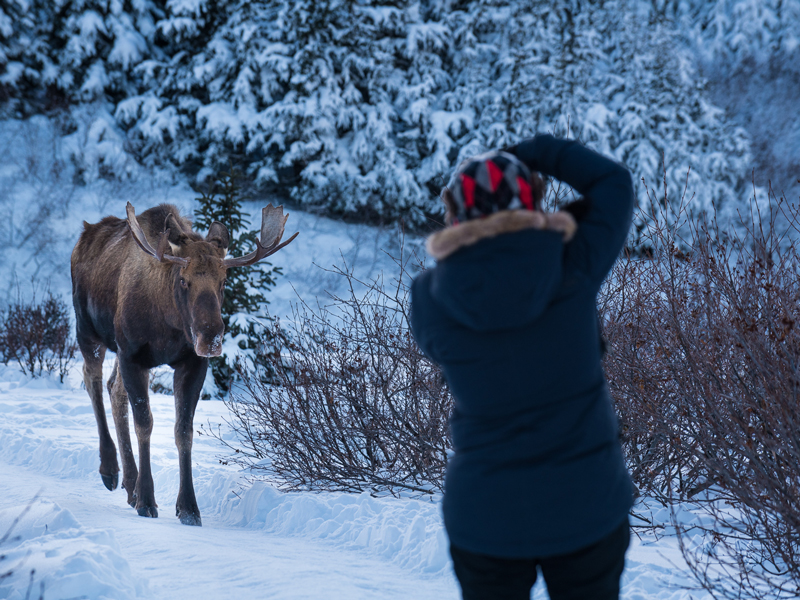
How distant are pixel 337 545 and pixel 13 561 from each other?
6.07 ft

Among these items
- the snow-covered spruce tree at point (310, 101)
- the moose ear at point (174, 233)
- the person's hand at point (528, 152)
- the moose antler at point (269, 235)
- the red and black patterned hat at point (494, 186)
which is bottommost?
the red and black patterned hat at point (494, 186)

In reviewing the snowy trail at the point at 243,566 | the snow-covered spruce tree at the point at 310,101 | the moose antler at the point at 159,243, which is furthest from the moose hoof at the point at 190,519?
the snow-covered spruce tree at the point at 310,101

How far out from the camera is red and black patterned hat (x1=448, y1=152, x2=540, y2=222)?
57.6 inches

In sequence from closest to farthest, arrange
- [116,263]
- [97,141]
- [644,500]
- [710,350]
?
1. [710,350]
2. [644,500]
3. [116,263]
4. [97,141]

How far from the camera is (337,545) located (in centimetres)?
408

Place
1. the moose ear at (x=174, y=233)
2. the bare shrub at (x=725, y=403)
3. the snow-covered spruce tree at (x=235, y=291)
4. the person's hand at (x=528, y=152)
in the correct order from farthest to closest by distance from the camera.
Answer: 1. the snow-covered spruce tree at (x=235, y=291)
2. the moose ear at (x=174, y=233)
3. the bare shrub at (x=725, y=403)
4. the person's hand at (x=528, y=152)

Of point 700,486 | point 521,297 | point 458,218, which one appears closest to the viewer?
point 521,297

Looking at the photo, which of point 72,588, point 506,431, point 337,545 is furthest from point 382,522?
point 506,431

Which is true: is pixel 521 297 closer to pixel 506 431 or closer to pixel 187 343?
pixel 506 431

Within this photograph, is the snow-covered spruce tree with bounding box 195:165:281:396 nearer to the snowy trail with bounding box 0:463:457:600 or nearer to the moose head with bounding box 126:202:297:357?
the moose head with bounding box 126:202:297:357

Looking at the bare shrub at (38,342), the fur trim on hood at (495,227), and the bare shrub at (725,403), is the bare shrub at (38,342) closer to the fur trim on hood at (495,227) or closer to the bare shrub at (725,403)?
the bare shrub at (725,403)

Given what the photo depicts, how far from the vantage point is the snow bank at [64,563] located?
Answer: 2664 millimetres

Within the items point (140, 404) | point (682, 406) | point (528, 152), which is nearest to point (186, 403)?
point (140, 404)

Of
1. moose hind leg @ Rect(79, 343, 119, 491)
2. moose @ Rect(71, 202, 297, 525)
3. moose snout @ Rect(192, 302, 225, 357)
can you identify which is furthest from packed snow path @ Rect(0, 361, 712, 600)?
moose snout @ Rect(192, 302, 225, 357)
